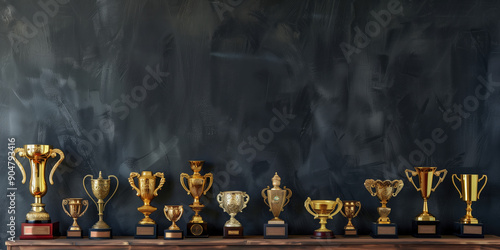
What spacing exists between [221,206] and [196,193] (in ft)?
0.67

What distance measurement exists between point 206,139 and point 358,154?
114 centimetres

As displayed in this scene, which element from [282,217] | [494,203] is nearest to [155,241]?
[282,217]

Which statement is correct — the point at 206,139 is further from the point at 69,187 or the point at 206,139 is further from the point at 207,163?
the point at 69,187

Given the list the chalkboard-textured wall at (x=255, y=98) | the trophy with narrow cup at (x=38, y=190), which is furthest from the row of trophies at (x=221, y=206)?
the chalkboard-textured wall at (x=255, y=98)

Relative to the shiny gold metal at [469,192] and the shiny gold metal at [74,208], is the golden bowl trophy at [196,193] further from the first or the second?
the shiny gold metal at [469,192]

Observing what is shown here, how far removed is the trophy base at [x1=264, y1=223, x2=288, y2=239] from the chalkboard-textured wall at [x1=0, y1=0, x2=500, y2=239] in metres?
0.25

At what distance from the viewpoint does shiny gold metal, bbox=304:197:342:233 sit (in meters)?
3.79

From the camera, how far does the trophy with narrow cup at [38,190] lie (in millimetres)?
3705

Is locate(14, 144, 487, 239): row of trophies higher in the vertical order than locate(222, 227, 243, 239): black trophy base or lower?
higher

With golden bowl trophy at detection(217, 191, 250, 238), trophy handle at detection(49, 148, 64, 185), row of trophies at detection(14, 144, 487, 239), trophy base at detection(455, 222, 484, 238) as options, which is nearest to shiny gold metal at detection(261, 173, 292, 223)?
row of trophies at detection(14, 144, 487, 239)

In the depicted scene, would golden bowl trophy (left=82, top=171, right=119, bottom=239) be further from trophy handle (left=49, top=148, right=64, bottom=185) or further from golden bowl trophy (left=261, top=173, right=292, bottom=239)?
golden bowl trophy (left=261, top=173, right=292, bottom=239)

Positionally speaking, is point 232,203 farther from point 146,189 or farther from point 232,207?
point 146,189

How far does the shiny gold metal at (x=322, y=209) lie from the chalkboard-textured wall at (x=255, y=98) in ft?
0.60

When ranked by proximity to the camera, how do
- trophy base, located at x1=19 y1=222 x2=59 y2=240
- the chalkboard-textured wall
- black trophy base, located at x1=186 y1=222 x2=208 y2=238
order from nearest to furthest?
1. trophy base, located at x1=19 y1=222 x2=59 y2=240
2. black trophy base, located at x1=186 y1=222 x2=208 y2=238
3. the chalkboard-textured wall
